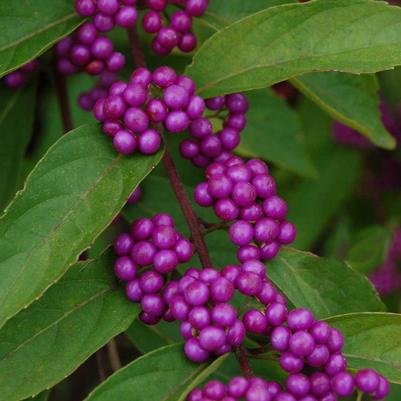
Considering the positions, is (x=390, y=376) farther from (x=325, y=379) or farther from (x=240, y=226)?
(x=240, y=226)

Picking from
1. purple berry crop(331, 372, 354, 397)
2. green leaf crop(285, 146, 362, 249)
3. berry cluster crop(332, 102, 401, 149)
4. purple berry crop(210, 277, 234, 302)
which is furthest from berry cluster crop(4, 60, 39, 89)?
berry cluster crop(332, 102, 401, 149)

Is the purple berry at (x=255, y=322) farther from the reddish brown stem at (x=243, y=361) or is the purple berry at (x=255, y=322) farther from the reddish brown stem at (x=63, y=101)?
the reddish brown stem at (x=63, y=101)

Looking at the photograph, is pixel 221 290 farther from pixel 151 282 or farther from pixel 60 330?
pixel 60 330

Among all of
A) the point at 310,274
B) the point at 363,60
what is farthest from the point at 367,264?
the point at 363,60

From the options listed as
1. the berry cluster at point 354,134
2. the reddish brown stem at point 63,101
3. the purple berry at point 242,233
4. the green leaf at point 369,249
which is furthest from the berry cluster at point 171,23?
the berry cluster at point 354,134

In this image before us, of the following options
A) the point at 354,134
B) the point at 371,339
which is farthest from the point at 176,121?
the point at 354,134

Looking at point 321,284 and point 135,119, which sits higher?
point 135,119

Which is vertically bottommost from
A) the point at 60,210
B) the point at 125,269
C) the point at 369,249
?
the point at 369,249
